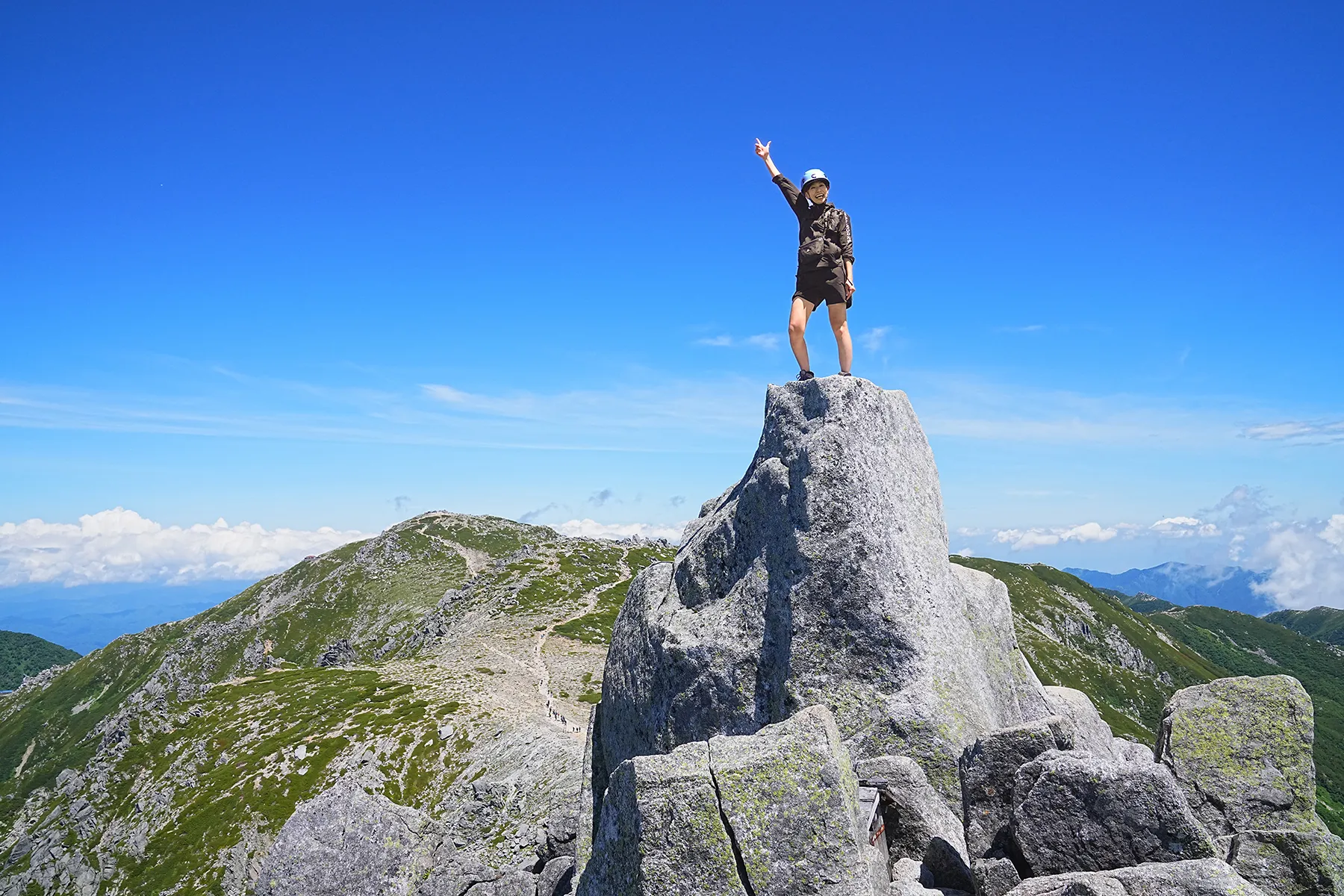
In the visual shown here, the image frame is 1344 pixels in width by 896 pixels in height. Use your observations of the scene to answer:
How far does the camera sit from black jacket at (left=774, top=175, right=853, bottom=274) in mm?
20375

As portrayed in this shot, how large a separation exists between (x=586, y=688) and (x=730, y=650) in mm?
71689

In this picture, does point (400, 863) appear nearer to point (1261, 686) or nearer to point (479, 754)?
point (1261, 686)

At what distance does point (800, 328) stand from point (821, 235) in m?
2.73

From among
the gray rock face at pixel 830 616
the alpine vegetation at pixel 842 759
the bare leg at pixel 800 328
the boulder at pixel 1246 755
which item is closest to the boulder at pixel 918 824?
the alpine vegetation at pixel 842 759

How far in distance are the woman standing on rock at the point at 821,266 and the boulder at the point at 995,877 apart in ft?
40.9

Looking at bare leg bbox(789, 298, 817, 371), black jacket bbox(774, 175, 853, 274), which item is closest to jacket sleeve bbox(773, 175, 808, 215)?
black jacket bbox(774, 175, 853, 274)

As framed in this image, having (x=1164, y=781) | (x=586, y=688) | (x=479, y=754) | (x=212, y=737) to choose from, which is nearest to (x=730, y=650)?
(x=1164, y=781)

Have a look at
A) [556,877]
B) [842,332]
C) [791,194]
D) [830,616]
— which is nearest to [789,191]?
[791,194]

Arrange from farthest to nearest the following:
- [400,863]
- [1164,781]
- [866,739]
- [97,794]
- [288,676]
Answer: [288,676] < [97,794] < [400,863] < [866,739] < [1164,781]

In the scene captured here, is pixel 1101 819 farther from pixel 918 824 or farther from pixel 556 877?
pixel 556 877

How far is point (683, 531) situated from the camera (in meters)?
28.5

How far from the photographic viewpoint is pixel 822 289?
2042cm

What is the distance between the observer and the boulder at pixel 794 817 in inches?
397

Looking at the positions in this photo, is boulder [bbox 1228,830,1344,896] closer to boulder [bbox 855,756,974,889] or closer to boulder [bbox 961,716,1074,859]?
boulder [bbox 961,716,1074,859]
